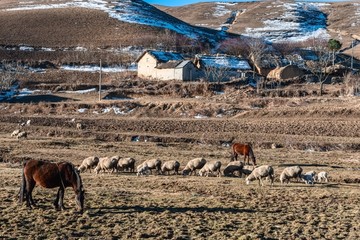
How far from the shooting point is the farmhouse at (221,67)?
72438 mm

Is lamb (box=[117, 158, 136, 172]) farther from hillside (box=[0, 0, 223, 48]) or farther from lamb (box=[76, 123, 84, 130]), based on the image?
hillside (box=[0, 0, 223, 48])

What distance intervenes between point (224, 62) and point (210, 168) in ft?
198

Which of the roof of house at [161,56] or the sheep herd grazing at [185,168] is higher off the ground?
the roof of house at [161,56]

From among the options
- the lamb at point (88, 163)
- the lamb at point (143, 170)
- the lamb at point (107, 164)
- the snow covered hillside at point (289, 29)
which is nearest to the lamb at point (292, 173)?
the lamb at point (143, 170)

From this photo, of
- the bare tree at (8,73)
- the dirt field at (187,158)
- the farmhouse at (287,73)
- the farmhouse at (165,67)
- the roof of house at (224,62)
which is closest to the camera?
the dirt field at (187,158)

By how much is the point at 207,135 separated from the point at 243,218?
25.8 metres

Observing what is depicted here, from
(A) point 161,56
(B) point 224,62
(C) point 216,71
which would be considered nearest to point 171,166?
(C) point 216,71

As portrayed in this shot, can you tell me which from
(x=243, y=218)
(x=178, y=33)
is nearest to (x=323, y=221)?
(x=243, y=218)

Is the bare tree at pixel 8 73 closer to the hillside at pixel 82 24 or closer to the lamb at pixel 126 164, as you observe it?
the hillside at pixel 82 24

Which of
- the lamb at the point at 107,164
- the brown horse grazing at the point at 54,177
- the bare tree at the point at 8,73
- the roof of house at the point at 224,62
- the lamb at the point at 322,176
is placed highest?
the roof of house at the point at 224,62

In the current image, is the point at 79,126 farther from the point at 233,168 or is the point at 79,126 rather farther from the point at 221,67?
the point at 221,67

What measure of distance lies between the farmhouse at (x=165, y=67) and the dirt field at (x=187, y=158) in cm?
663

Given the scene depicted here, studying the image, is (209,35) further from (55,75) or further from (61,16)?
(55,75)

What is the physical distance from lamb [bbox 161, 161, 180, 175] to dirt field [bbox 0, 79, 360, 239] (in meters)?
1.12
